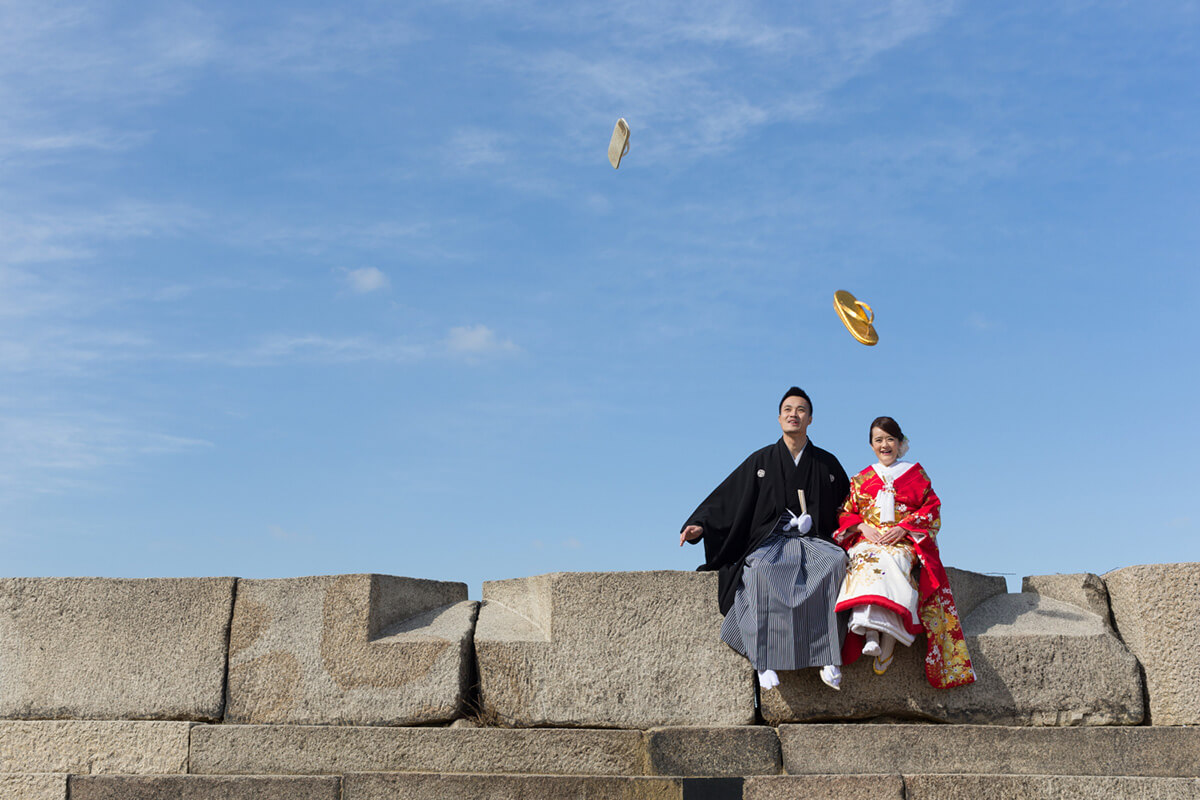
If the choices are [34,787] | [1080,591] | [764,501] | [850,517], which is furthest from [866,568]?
[34,787]

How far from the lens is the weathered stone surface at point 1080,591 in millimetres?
5409

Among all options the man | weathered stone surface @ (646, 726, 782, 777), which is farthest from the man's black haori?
weathered stone surface @ (646, 726, 782, 777)

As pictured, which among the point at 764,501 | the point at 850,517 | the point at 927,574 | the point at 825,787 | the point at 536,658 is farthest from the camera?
the point at 764,501

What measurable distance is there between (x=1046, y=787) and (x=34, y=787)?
4.79m

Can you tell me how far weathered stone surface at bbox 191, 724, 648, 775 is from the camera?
4.96 metres

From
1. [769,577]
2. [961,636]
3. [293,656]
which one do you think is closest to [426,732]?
[293,656]

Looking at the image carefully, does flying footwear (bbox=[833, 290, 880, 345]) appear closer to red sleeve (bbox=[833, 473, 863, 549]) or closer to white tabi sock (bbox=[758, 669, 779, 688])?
red sleeve (bbox=[833, 473, 863, 549])

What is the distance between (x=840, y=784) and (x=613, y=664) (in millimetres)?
1172

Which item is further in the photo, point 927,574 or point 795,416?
point 795,416

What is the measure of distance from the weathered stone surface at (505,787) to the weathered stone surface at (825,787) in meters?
0.38

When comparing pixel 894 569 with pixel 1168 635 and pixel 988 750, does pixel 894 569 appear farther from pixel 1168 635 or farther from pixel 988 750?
pixel 1168 635

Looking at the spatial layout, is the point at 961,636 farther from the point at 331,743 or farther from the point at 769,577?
the point at 331,743

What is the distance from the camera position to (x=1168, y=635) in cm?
509

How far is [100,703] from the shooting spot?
533 cm
